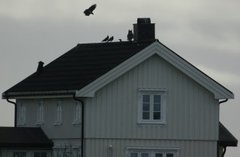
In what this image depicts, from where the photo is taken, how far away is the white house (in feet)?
266

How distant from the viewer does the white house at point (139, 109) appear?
266ft

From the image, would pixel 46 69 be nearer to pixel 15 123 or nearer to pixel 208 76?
pixel 15 123

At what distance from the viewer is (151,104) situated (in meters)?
81.7

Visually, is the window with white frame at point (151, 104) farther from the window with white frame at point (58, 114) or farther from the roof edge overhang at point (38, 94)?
the window with white frame at point (58, 114)

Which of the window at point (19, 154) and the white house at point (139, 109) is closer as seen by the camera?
the white house at point (139, 109)

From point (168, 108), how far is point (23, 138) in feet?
23.9

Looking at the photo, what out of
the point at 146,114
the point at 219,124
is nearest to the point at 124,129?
the point at 146,114

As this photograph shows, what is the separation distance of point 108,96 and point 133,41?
5444 mm

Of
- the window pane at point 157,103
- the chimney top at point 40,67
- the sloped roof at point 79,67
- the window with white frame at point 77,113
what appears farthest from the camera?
the chimney top at point 40,67

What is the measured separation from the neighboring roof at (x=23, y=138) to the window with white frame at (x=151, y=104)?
540 cm

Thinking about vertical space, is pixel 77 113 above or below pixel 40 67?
below

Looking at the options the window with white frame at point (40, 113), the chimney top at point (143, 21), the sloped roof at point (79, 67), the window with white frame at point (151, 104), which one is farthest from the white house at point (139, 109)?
the window with white frame at point (40, 113)

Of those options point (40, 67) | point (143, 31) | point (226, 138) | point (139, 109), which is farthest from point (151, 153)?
point (40, 67)

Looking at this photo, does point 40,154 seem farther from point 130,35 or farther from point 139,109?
point 130,35
